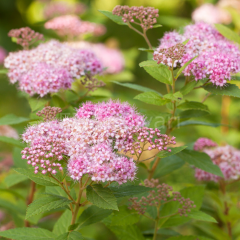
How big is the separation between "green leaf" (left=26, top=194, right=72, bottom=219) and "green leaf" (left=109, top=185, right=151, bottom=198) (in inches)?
6.9

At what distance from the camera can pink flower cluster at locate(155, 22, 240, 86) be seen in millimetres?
1274

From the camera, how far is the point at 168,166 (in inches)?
66.5

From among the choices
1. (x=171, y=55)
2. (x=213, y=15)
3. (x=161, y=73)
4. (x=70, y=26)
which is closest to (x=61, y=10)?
(x=70, y=26)

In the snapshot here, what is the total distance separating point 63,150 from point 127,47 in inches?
190

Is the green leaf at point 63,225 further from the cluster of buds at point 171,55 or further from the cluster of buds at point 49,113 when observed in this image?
the cluster of buds at point 171,55

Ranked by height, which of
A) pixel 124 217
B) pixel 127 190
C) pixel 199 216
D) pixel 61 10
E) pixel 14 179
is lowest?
pixel 14 179

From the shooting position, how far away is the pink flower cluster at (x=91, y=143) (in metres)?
1.03

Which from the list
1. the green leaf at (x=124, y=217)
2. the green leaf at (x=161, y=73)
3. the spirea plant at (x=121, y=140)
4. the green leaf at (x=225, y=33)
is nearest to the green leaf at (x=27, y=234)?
the spirea plant at (x=121, y=140)

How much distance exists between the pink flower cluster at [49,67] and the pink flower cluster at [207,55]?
1.49 feet

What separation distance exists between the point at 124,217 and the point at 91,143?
45 cm

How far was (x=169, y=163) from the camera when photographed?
1702 mm

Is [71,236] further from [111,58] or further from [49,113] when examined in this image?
[111,58]

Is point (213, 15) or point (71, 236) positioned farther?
point (213, 15)

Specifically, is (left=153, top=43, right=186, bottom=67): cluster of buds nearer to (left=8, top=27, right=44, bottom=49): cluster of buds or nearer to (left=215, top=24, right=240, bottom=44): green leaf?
(left=215, top=24, right=240, bottom=44): green leaf
